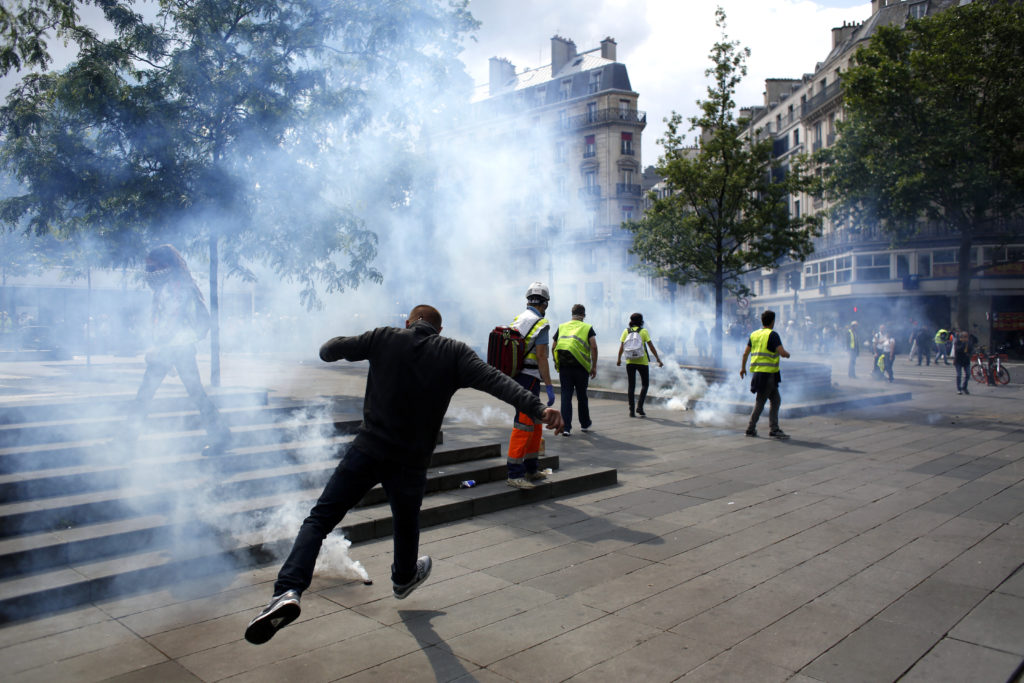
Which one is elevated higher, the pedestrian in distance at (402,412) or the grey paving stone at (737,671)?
the pedestrian in distance at (402,412)

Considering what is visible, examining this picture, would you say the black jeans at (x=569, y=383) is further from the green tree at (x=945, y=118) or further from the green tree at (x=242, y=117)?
the green tree at (x=945, y=118)

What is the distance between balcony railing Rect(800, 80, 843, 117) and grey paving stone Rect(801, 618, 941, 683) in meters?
42.7

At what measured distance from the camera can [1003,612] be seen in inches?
135

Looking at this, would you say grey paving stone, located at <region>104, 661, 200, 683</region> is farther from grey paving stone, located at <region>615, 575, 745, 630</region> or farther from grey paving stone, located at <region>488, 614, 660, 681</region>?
grey paving stone, located at <region>615, 575, 745, 630</region>

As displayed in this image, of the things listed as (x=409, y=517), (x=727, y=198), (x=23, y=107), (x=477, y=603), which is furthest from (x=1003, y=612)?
(x=727, y=198)

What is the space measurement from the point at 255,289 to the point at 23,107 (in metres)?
13.0

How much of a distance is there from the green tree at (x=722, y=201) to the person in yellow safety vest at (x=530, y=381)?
11.0 m

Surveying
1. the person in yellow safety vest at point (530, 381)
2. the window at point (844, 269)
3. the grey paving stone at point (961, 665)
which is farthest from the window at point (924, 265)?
the grey paving stone at point (961, 665)

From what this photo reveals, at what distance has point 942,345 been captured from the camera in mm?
27906

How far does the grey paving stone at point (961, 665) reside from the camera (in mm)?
2732

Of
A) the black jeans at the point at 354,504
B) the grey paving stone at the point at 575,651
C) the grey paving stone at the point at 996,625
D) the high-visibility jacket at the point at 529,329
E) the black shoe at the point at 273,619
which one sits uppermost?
the high-visibility jacket at the point at 529,329

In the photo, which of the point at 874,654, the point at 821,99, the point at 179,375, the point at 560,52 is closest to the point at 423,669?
the point at 874,654

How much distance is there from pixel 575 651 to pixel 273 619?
126cm

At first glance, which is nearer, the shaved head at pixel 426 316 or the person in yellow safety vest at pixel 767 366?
the shaved head at pixel 426 316
